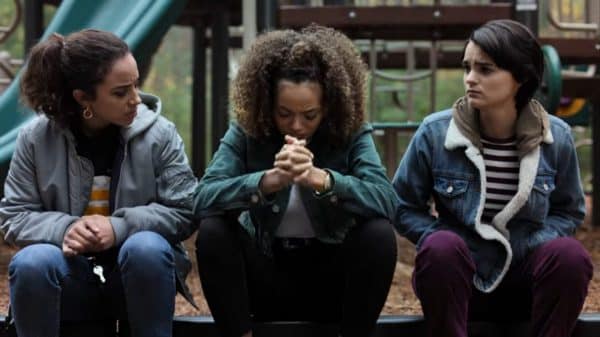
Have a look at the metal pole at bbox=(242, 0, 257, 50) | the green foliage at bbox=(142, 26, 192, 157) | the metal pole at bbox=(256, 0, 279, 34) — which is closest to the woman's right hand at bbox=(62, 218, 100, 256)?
the metal pole at bbox=(256, 0, 279, 34)

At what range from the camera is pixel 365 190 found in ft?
10.6

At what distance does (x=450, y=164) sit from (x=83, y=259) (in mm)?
1052

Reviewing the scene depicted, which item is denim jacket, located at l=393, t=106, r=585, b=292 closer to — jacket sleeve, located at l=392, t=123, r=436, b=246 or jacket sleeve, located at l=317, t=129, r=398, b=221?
jacket sleeve, located at l=392, t=123, r=436, b=246

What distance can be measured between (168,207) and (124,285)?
1.04ft

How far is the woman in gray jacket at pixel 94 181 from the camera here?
3264 mm

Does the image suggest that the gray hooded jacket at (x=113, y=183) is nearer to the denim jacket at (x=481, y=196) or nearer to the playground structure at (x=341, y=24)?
the denim jacket at (x=481, y=196)

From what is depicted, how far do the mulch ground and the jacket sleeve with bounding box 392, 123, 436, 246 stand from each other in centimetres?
102

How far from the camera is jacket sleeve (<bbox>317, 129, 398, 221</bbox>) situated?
10.6 ft

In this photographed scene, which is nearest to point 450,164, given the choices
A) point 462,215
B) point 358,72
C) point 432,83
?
point 462,215

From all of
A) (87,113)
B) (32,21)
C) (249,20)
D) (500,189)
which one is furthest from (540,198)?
(32,21)

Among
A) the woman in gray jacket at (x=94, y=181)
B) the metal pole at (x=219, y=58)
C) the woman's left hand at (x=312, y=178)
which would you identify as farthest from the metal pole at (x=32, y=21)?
the woman's left hand at (x=312, y=178)

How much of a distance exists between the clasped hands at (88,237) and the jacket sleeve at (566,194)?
1.22 meters

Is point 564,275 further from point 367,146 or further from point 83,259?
point 83,259

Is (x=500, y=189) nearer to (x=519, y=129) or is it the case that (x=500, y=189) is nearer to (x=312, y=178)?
(x=519, y=129)
